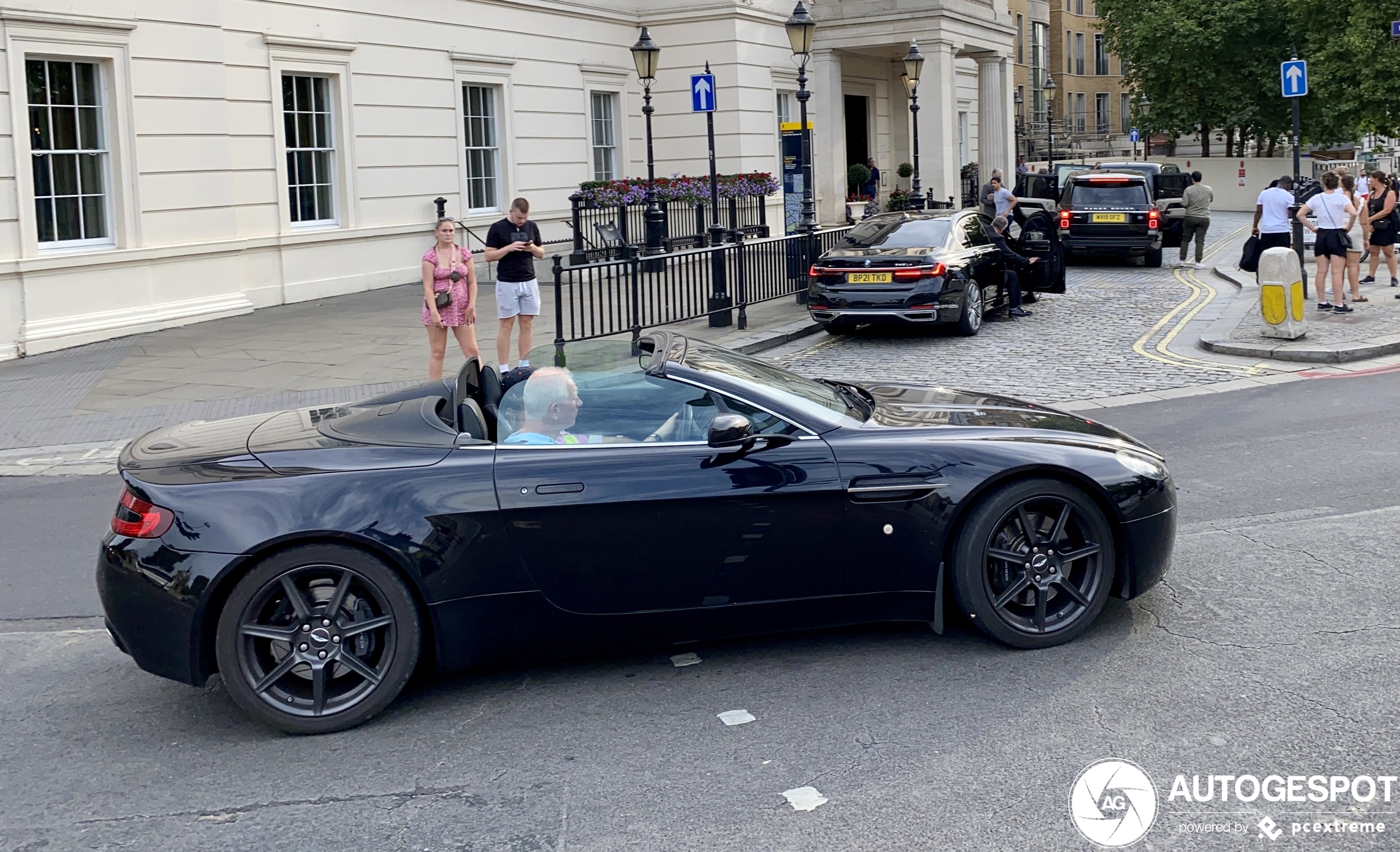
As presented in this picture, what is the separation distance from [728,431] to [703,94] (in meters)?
15.5

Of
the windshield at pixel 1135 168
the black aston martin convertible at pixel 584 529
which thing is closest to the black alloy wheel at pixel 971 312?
the black aston martin convertible at pixel 584 529

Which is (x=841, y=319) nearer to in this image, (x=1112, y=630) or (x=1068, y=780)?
(x=1112, y=630)

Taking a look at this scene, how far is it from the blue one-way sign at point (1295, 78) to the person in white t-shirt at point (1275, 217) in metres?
1.12

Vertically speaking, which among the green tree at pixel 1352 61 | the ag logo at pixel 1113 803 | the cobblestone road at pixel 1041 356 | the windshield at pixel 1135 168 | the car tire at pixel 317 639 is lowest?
the ag logo at pixel 1113 803

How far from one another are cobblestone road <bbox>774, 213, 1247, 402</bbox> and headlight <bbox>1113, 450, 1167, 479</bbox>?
6.26m

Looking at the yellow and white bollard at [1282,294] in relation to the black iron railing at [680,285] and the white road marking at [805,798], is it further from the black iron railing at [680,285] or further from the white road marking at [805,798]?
the white road marking at [805,798]

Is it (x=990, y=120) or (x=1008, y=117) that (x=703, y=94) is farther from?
(x=1008, y=117)

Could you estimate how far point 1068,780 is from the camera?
4.25 meters

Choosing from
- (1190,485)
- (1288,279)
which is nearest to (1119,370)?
(1288,279)

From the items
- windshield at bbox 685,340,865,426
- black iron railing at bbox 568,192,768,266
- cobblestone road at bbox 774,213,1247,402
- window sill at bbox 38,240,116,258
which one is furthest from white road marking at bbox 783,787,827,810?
black iron railing at bbox 568,192,768,266

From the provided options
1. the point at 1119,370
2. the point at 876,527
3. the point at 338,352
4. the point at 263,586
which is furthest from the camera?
the point at 338,352

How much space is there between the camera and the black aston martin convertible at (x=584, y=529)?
4824 mm

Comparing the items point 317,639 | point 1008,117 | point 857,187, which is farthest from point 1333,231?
point 1008,117

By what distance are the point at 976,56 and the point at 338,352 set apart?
1107 inches
